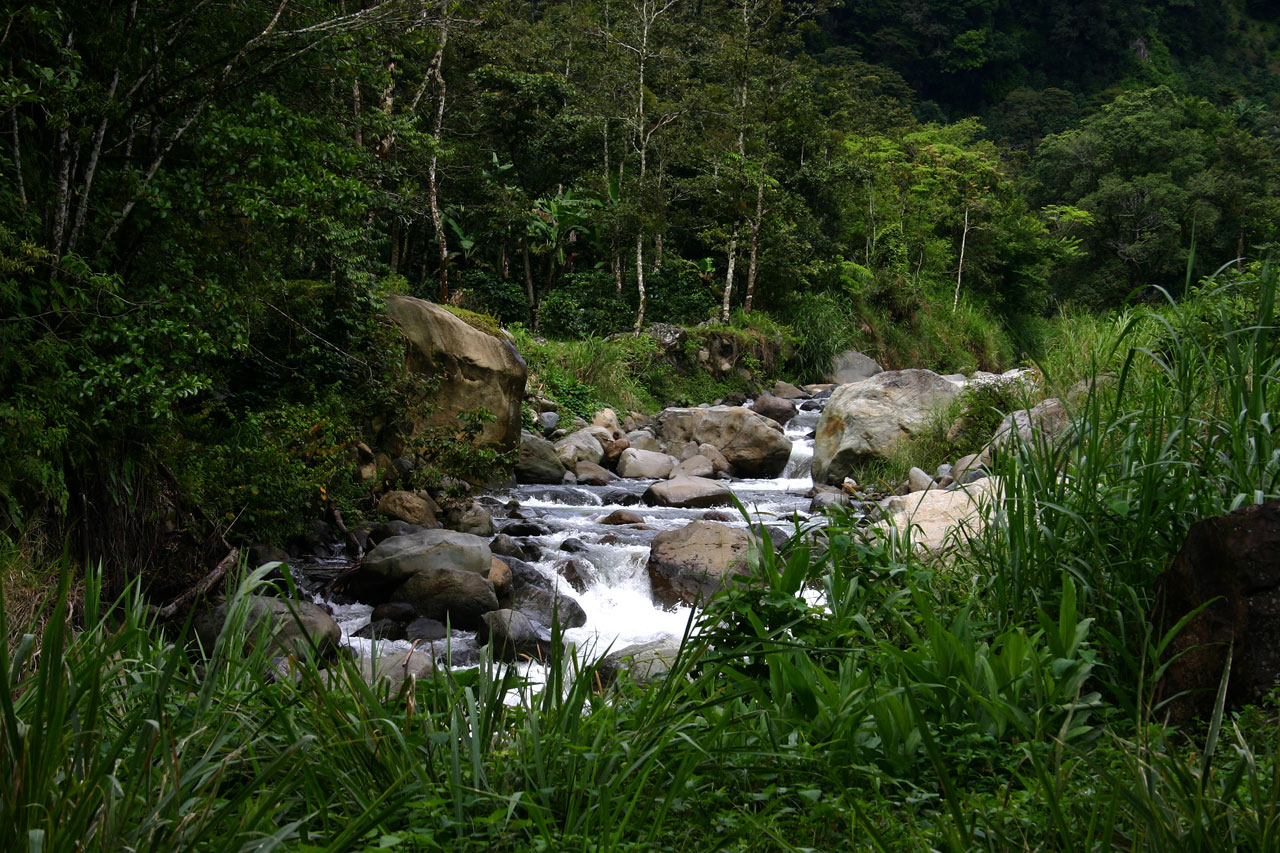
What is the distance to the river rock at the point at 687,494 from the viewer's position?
1084 centimetres

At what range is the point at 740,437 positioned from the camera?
13.6 metres

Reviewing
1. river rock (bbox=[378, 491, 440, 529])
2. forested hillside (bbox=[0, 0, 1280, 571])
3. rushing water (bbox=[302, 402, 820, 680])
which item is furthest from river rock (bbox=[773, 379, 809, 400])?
river rock (bbox=[378, 491, 440, 529])

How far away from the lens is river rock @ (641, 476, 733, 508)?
1084cm

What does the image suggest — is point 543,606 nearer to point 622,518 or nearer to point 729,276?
point 622,518

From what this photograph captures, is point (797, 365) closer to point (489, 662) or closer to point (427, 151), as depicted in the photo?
point (427, 151)

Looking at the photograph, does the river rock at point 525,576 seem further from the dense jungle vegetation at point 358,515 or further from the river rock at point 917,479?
the river rock at point 917,479

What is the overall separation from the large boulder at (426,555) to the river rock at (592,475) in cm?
473

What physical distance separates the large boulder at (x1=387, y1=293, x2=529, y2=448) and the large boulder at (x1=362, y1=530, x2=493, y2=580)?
259 cm

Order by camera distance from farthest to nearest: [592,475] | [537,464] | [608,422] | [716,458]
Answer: [608,422] → [716,458] → [592,475] → [537,464]

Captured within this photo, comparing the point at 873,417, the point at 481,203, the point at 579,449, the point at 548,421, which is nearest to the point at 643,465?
the point at 579,449

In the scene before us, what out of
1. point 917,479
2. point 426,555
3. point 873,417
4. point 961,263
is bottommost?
point 426,555

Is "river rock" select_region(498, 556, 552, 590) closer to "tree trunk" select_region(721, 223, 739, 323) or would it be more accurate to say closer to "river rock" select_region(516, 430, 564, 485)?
"river rock" select_region(516, 430, 564, 485)

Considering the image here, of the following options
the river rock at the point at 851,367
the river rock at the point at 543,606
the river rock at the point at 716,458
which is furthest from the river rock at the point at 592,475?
the river rock at the point at 851,367

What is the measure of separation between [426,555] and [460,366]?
391cm
